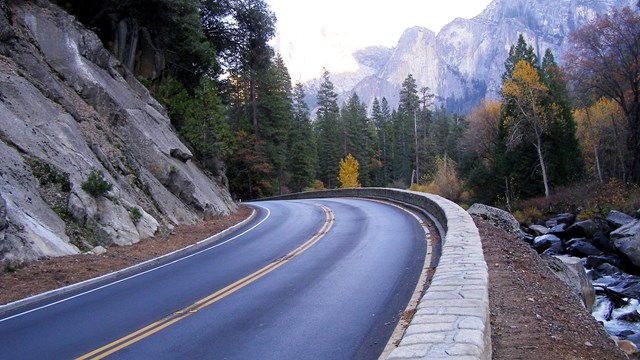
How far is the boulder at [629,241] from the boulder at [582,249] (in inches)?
35.5

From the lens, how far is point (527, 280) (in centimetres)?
766

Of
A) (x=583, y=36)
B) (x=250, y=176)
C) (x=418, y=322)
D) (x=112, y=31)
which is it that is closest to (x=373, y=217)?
(x=418, y=322)

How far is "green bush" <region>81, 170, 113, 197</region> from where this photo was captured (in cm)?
1545

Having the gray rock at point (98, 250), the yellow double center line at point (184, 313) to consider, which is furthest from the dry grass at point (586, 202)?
the gray rock at point (98, 250)

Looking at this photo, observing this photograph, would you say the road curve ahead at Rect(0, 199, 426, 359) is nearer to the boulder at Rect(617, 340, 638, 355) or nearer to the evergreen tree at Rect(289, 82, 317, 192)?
the boulder at Rect(617, 340, 638, 355)

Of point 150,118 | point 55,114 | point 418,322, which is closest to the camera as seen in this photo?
point 418,322

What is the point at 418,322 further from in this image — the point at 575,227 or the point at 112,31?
the point at 112,31

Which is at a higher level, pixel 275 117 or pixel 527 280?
pixel 275 117

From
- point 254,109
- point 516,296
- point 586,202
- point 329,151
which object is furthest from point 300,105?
point 516,296

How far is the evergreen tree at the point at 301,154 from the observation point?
69.2 meters

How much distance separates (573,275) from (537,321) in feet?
22.8

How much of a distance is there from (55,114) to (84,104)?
264 cm

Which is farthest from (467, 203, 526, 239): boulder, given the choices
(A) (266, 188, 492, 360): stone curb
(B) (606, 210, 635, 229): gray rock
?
(B) (606, 210, 635, 229): gray rock

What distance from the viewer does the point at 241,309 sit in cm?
798
